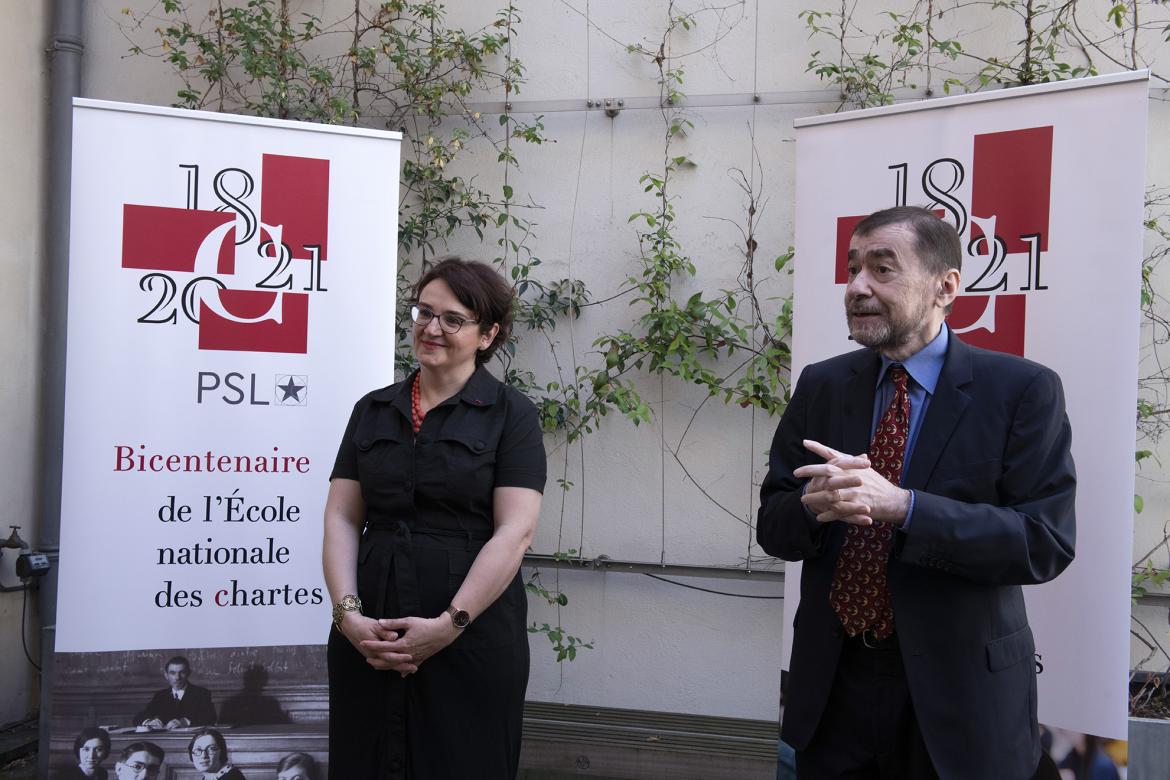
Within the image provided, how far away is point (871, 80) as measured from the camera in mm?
3918

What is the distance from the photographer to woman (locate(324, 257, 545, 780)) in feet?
6.98

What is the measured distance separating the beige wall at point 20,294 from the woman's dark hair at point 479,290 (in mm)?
2628

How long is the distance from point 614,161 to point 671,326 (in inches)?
30.5

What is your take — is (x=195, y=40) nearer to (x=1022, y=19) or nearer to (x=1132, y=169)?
(x=1022, y=19)

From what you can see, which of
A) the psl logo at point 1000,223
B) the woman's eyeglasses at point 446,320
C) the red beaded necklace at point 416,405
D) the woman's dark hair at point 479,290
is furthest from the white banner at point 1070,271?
the red beaded necklace at point 416,405

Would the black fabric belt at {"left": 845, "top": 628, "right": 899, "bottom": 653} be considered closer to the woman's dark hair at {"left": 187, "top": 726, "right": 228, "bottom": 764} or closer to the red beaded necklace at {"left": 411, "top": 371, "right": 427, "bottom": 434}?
the red beaded necklace at {"left": 411, "top": 371, "right": 427, "bottom": 434}

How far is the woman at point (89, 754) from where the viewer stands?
117 inches

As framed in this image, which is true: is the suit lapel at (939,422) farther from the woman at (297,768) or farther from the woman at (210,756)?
the woman at (210,756)

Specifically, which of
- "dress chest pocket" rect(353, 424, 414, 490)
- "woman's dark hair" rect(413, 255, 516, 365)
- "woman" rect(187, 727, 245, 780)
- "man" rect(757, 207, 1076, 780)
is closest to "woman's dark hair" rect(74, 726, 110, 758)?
"woman" rect(187, 727, 245, 780)

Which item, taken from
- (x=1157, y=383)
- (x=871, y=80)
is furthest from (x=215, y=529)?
(x=1157, y=383)

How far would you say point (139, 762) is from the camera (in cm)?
298

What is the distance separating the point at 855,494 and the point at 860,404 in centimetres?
32

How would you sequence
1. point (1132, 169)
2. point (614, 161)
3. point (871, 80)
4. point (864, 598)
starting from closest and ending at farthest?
1. point (864, 598)
2. point (1132, 169)
3. point (871, 80)
4. point (614, 161)

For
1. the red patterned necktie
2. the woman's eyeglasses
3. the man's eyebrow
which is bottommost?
the red patterned necktie
